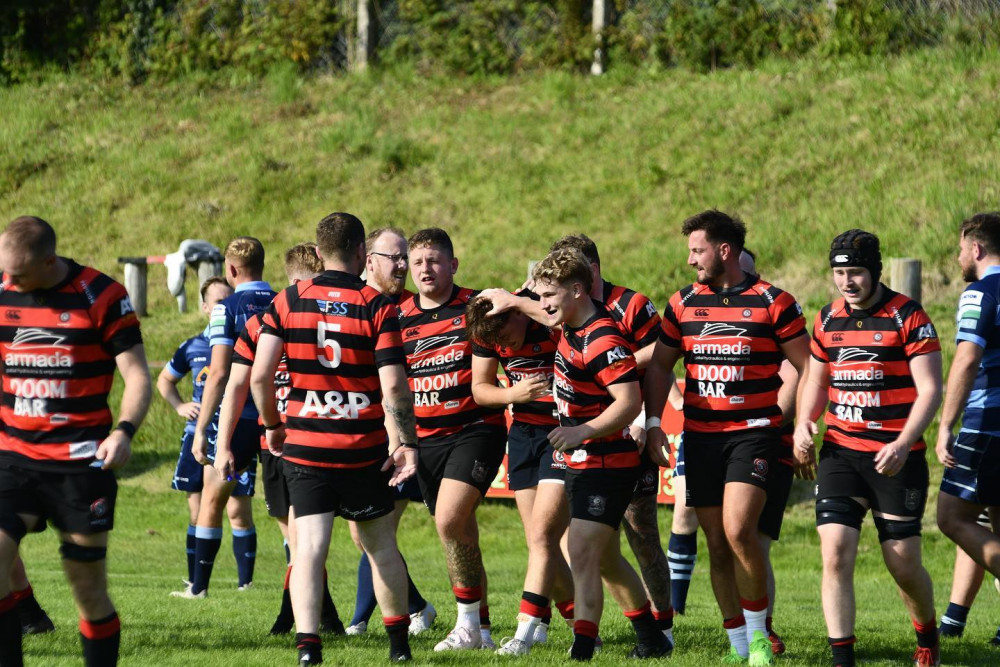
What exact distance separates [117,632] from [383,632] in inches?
95.0

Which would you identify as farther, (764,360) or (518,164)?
(518,164)

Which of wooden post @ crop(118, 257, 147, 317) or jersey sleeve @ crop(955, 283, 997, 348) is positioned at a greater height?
jersey sleeve @ crop(955, 283, 997, 348)

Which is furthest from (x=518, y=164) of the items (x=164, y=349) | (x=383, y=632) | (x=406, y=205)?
(x=383, y=632)

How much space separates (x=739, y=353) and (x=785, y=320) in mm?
309

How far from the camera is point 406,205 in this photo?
20391mm

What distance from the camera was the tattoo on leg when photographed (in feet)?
24.2

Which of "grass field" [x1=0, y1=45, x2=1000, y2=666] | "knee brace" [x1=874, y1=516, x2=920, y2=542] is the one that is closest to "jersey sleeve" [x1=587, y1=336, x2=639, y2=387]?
"knee brace" [x1=874, y1=516, x2=920, y2=542]

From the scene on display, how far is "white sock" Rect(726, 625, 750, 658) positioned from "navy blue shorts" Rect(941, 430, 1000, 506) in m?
1.49

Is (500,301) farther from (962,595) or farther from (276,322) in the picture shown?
(962,595)

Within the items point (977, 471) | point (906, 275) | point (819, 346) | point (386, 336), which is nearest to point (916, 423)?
point (819, 346)

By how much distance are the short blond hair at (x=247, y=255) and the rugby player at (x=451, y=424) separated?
5.08 feet

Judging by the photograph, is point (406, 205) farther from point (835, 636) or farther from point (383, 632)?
point (835, 636)

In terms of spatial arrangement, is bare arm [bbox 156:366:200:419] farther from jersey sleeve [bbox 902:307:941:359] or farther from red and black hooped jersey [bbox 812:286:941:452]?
jersey sleeve [bbox 902:307:941:359]

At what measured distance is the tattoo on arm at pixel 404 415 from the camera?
6.26m
